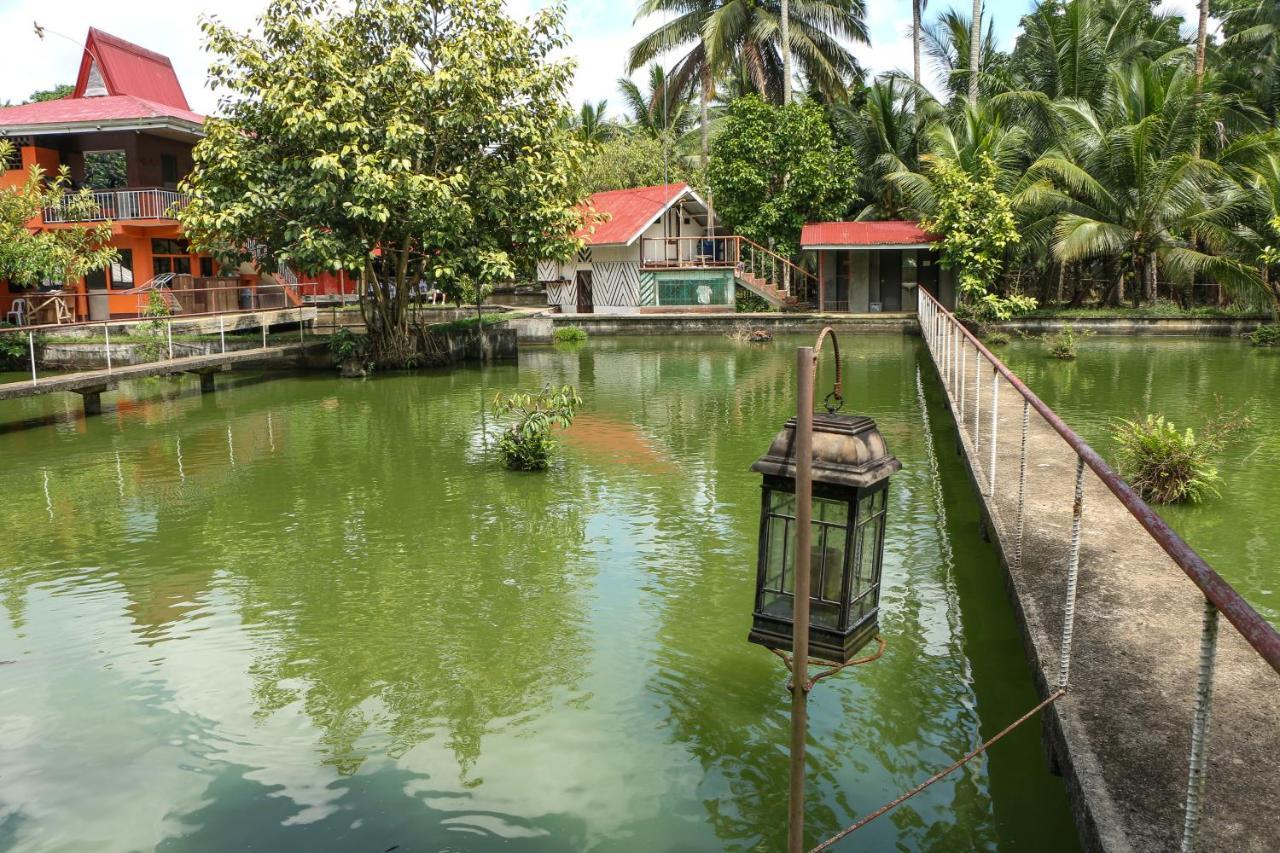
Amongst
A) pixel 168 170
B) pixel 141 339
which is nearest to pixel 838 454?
pixel 141 339

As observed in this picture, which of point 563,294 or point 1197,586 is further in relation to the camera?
point 563,294

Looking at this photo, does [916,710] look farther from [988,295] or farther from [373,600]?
[988,295]

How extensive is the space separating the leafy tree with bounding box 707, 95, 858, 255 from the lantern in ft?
113

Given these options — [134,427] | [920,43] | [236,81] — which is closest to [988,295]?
[920,43]

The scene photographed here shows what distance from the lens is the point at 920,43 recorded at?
138ft

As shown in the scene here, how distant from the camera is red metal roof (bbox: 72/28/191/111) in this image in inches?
1308

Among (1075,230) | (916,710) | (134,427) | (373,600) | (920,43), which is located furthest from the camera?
(920,43)

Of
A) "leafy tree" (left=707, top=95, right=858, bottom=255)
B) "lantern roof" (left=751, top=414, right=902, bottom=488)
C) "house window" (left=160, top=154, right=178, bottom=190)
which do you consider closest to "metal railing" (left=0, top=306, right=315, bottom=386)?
"house window" (left=160, top=154, right=178, bottom=190)

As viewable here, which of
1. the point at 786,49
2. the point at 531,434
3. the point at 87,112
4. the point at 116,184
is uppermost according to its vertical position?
the point at 786,49

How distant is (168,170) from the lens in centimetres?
3139

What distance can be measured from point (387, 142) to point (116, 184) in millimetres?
14283

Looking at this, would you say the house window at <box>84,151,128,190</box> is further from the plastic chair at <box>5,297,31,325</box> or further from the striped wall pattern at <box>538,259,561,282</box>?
the striped wall pattern at <box>538,259,561,282</box>

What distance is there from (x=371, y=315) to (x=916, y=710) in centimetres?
2201

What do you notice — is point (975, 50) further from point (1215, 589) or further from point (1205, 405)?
point (1215, 589)
